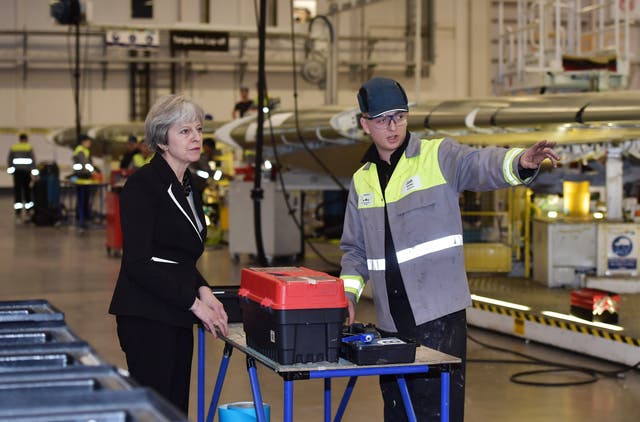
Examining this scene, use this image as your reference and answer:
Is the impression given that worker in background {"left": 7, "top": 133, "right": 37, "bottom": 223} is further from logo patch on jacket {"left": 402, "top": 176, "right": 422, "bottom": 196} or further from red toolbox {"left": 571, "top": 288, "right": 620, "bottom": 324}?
logo patch on jacket {"left": 402, "top": 176, "right": 422, "bottom": 196}

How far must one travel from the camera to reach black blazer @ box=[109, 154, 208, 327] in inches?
170

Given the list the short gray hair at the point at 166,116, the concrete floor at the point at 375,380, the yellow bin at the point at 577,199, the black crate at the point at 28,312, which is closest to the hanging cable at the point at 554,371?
the concrete floor at the point at 375,380

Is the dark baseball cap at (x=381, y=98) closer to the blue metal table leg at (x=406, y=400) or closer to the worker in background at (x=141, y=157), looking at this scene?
the blue metal table leg at (x=406, y=400)

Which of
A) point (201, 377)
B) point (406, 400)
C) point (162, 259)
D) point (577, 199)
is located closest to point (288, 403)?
point (406, 400)

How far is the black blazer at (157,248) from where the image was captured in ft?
14.2

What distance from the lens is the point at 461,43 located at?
36344 millimetres

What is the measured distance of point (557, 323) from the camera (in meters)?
9.27

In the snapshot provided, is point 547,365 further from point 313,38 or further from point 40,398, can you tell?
point 313,38

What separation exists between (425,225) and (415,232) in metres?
0.05

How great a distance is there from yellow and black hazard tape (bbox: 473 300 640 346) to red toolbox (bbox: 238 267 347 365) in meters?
4.89

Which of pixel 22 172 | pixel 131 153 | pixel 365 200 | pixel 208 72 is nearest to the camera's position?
pixel 365 200

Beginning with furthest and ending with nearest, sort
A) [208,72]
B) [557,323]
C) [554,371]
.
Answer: [208,72], [557,323], [554,371]

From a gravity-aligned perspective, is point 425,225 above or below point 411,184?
below

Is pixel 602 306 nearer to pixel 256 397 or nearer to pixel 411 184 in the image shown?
pixel 411 184
